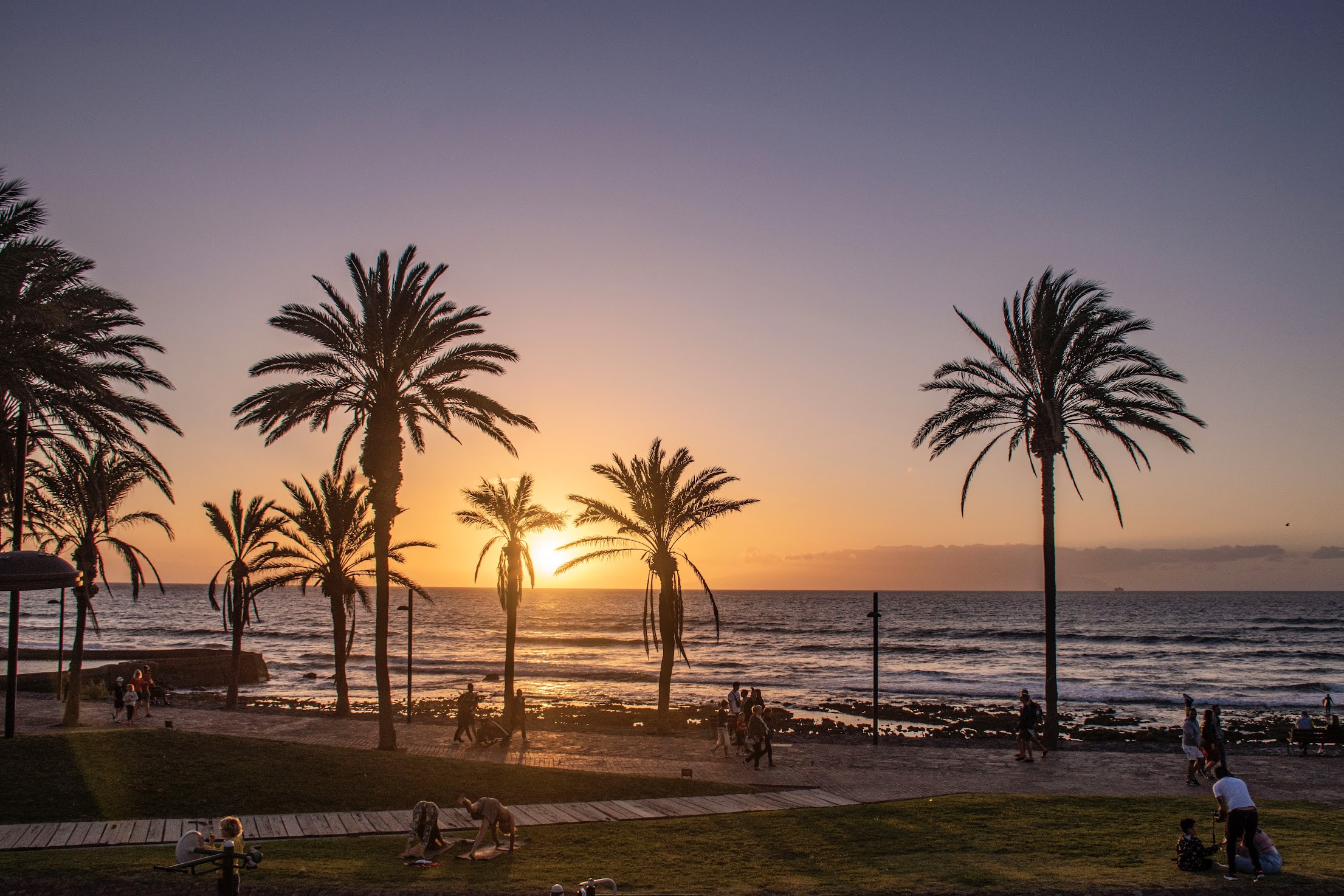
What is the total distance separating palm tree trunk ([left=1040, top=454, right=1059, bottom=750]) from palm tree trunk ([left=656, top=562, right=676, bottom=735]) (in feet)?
39.5

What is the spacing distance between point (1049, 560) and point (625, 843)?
703 inches

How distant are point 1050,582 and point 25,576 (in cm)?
2531

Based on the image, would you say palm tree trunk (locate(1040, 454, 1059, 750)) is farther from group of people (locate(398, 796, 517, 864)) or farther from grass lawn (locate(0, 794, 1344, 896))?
group of people (locate(398, 796, 517, 864))

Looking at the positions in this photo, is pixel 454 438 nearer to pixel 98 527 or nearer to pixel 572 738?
pixel 572 738

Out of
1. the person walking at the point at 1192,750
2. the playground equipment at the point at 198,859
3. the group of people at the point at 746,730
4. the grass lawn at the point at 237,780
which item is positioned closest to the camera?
the playground equipment at the point at 198,859

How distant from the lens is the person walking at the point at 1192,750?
20844 millimetres

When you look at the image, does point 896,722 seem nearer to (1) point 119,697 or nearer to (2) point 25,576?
(1) point 119,697

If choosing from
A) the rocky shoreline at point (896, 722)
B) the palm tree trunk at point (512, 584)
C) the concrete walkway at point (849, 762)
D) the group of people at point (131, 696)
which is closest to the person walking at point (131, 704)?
the group of people at point (131, 696)

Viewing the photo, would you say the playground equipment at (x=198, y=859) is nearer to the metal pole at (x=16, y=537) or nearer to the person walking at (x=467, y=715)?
the metal pole at (x=16, y=537)

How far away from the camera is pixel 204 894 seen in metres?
9.91

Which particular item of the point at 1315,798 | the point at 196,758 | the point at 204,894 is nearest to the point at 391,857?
the point at 204,894

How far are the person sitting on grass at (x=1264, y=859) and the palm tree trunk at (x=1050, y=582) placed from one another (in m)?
14.6

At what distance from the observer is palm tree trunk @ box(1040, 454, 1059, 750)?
2589 centimetres

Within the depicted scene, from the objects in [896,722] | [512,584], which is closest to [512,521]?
[512,584]
